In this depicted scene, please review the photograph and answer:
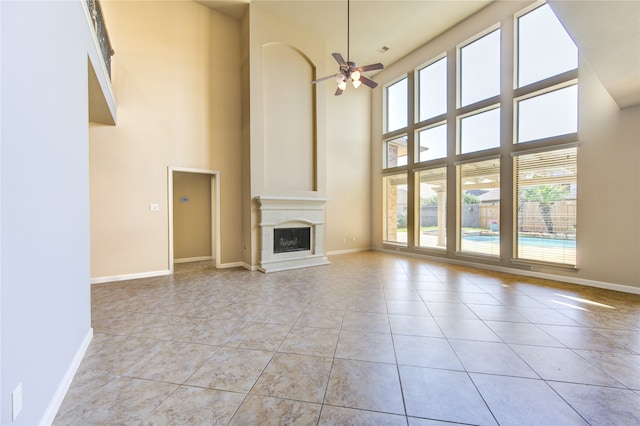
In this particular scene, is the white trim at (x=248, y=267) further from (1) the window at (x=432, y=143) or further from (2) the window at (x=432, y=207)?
(1) the window at (x=432, y=143)

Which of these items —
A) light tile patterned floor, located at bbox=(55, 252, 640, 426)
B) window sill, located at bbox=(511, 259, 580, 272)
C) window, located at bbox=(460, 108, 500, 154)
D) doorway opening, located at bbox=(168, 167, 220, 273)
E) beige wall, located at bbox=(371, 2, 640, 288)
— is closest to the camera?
light tile patterned floor, located at bbox=(55, 252, 640, 426)

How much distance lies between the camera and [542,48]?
4.71 metres

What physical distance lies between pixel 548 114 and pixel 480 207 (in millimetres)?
2025

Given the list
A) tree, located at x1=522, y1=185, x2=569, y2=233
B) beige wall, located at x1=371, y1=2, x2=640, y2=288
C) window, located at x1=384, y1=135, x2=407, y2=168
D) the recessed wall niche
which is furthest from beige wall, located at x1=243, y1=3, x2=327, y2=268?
beige wall, located at x1=371, y1=2, x2=640, y2=288

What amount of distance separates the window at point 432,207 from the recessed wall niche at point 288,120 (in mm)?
2922

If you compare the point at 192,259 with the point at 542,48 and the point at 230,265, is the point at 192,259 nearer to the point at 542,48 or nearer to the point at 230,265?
the point at 230,265

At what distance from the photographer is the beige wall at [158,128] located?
15.2 feet

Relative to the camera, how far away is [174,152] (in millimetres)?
5219

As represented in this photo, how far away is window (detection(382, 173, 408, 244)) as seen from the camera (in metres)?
7.37

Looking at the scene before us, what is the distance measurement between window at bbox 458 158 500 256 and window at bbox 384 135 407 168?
5.71 ft

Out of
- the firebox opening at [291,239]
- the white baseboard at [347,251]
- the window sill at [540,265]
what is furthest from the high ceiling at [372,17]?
the white baseboard at [347,251]

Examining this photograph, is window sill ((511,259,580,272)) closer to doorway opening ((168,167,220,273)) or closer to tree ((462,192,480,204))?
tree ((462,192,480,204))

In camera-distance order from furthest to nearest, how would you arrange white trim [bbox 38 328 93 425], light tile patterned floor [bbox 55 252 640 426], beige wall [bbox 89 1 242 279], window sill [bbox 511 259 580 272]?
beige wall [bbox 89 1 242 279], window sill [bbox 511 259 580 272], light tile patterned floor [bbox 55 252 640 426], white trim [bbox 38 328 93 425]

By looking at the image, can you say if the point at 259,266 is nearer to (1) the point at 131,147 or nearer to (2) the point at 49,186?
(1) the point at 131,147
